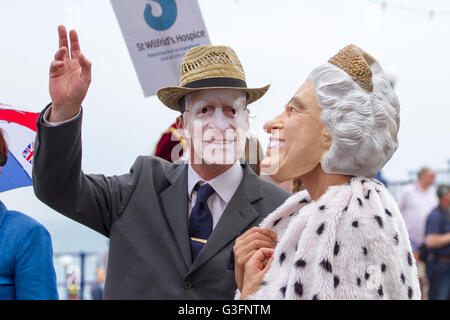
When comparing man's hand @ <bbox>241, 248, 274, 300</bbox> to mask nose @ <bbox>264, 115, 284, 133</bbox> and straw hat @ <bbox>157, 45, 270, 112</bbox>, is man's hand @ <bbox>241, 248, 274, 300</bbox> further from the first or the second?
straw hat @ <bbox>157, 45, 270, 112</bbox>

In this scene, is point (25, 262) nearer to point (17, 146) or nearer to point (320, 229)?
point (17, 146)

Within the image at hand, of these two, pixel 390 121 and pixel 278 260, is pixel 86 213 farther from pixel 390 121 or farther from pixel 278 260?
pixel 390 121

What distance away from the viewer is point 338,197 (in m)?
2.37

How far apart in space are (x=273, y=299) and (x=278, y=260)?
0.50 feet

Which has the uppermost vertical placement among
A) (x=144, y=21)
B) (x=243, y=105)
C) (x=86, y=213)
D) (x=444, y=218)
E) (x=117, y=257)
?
(x=144, y=21)

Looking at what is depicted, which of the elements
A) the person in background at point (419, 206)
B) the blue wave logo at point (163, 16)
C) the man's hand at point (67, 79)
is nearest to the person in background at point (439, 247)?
the person in background at point (419, 206)

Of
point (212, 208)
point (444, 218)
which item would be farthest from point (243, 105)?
point (444, 218)

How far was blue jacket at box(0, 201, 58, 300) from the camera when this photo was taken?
2.94 metres

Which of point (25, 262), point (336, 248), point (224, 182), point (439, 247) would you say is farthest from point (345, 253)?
point (439, 247)

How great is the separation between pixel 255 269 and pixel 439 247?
571 centimetres

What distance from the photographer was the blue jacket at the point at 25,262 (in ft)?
9.63

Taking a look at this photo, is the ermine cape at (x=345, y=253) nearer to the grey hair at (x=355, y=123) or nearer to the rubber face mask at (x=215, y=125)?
the grey hair at (x=355, y=123)

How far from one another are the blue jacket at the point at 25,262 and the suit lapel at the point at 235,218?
0.66 meters

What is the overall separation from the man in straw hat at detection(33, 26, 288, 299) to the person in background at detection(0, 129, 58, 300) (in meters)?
0.24
